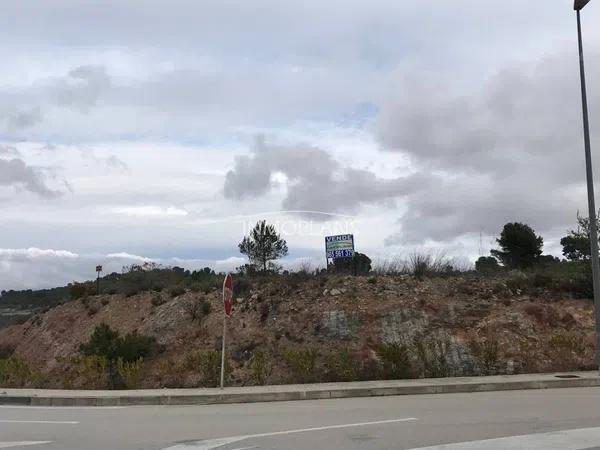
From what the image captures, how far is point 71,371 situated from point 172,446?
62.2 feet

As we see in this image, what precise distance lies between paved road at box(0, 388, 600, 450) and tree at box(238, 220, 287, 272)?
830 inches

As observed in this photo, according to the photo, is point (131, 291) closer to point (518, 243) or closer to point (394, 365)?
point (394, 365)

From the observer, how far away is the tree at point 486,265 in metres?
30.8

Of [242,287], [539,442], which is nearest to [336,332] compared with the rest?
[242,287]

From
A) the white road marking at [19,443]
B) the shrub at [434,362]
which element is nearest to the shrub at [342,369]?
the shrub at [434,362]

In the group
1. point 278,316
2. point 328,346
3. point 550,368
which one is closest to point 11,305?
point 278,316

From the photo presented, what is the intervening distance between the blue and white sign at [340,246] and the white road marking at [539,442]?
18404 mm

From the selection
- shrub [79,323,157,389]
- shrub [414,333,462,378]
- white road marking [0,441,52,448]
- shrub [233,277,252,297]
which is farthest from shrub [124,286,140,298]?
white road marking [0,441,52,448]

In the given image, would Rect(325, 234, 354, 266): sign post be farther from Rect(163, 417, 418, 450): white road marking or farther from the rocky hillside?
Rect(163, 417, 418, 450): white road marking

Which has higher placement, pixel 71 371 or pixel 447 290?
pixel 447 290

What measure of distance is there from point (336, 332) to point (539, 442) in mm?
17481

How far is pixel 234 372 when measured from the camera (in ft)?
76.3

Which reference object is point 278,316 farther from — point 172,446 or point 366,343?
point 172,446

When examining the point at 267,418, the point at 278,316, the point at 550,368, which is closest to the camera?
the point at 267,418
